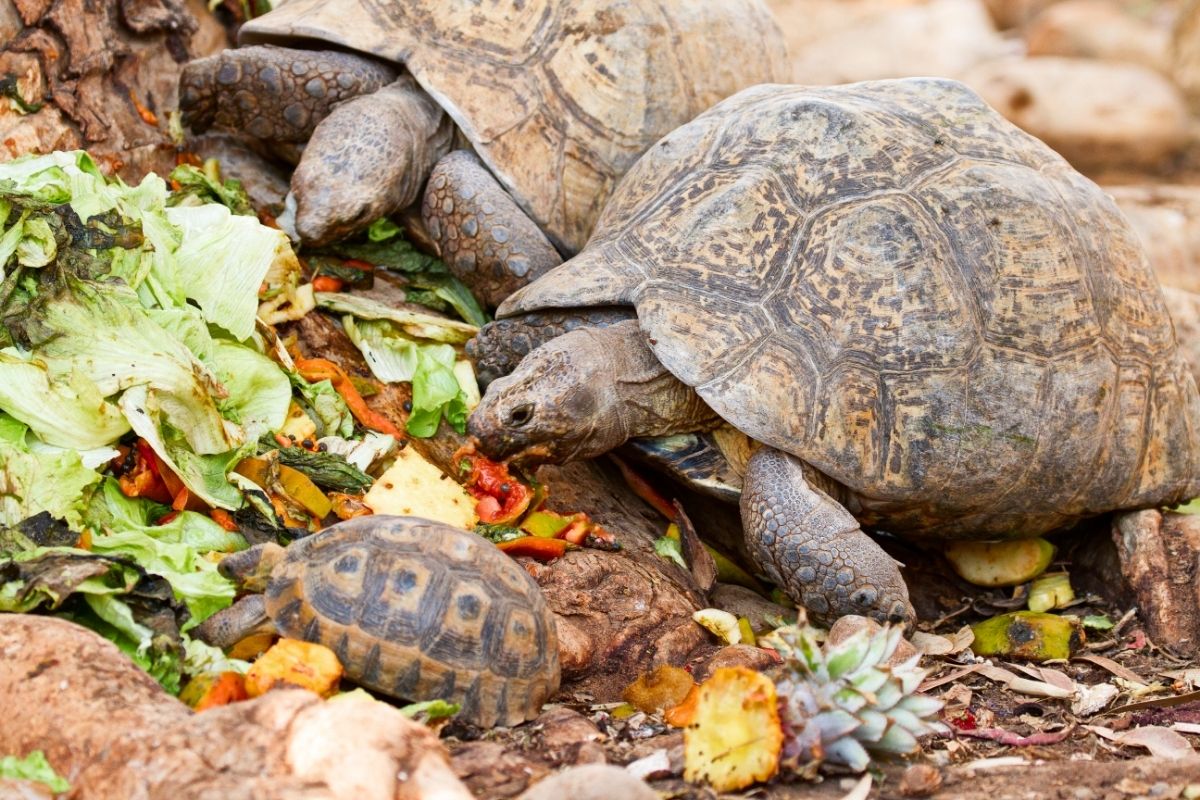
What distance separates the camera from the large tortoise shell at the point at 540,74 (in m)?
5.62

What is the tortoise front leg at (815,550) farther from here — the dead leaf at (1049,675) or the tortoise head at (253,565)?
the tortoise head at (253,565)

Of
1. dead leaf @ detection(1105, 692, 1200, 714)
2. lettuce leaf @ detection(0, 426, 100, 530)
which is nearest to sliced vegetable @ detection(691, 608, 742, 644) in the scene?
dead leaf @ detection(1105, 692, 1200, 714)

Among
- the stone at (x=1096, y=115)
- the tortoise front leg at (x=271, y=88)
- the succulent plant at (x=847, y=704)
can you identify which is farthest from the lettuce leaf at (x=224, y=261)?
the stone at (x=1096, y=115)

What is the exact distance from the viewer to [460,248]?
18.0ft

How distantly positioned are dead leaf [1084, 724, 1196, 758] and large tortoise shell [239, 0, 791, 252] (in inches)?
120

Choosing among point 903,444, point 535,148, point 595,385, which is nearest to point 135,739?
point 595,385

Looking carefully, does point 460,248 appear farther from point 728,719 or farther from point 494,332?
point 728,719

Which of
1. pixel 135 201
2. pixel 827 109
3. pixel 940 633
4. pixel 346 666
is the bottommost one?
pixel 940 633

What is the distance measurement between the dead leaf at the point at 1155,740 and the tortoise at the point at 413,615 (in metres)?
1.79

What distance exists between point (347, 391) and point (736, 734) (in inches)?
89.3

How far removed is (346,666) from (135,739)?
0.65 m

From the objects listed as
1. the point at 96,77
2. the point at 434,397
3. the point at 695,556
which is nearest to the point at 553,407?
the point at 434,397

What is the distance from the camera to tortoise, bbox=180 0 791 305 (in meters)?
5.43

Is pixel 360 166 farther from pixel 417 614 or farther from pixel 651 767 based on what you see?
pixel 651 767
